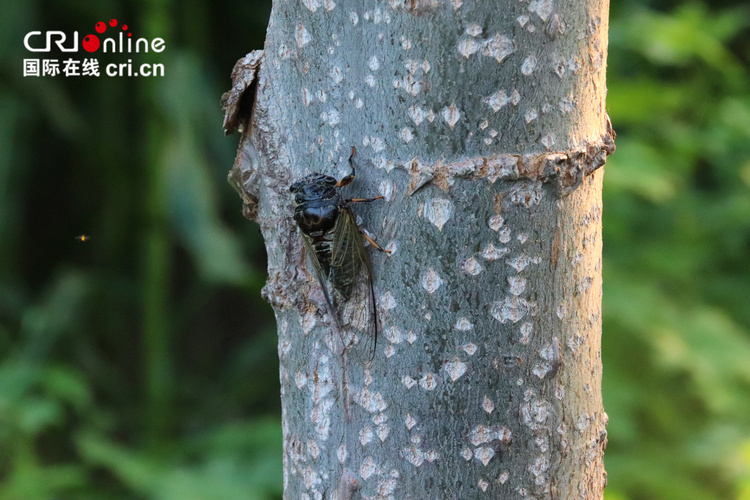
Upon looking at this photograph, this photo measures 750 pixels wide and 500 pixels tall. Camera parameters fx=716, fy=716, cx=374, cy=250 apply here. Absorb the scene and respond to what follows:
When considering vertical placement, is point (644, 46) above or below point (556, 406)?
above

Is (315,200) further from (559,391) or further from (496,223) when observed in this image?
(559,391)

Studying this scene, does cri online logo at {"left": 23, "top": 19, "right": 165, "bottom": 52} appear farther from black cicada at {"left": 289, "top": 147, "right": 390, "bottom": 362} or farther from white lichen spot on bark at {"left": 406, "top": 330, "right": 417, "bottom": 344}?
white lichen spot on bark at {"left": 406, "top": 330, "right": 417, "bottom": 344}

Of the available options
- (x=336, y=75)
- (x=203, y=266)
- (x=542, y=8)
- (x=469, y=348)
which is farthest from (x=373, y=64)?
(x=203, y=266)

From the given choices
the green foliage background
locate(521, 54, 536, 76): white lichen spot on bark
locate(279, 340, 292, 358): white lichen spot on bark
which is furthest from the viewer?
the green foliage background

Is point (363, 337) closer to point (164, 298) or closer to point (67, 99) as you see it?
point (164, 298)

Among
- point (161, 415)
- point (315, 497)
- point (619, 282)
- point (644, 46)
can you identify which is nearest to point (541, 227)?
point (315, 497)

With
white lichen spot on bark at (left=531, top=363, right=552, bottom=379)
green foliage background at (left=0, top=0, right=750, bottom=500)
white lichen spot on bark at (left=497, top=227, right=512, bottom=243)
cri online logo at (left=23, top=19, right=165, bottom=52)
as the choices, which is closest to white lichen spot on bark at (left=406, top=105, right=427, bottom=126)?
white lichen spot on bark at (left=497, top=227, right=512, bottom=243)

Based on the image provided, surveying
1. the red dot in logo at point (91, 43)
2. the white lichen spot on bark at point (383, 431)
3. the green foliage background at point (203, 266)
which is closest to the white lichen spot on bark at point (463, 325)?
the white lichen spot on bark at point (383, 431)
